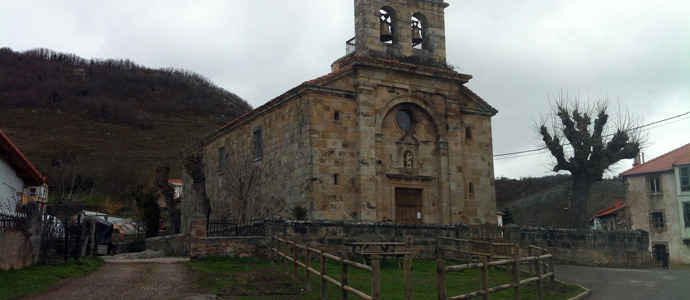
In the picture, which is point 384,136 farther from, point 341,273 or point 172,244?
point 341,273

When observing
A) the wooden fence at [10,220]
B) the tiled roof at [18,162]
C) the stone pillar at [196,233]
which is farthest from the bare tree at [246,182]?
the wooden fence at [10,220]

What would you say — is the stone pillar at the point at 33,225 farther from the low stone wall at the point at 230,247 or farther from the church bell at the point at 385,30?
the church bell at the point at 385,30

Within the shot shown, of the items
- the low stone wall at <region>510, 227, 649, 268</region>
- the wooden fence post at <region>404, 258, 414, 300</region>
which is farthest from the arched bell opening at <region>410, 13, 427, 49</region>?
the wooden fence post at <region>404, 258, 414, 300</region>

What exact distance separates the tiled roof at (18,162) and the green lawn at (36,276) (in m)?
5.71

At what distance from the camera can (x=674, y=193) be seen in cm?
4238

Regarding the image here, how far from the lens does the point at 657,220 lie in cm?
4350

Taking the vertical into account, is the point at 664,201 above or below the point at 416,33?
below

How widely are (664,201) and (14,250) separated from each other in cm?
4185

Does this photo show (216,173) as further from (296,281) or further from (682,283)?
(682,283)

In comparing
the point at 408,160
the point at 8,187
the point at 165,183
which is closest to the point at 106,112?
the point at 165,183

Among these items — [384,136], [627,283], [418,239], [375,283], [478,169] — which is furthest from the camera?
[478,169]

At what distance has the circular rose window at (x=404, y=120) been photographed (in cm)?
2544

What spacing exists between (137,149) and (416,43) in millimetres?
64958

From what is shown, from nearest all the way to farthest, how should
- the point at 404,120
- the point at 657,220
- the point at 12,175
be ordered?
the point at 12,175
the point at 404,120
the point at 657,220
